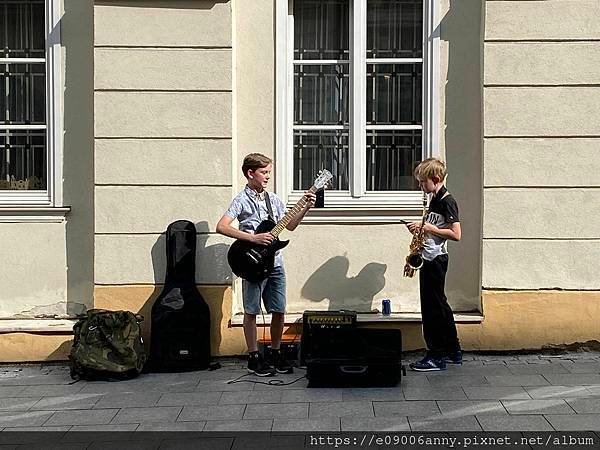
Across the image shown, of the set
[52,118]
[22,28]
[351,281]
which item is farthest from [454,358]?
[22,28]

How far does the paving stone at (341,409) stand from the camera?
19.5 ft

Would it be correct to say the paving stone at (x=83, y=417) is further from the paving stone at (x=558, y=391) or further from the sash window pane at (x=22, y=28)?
the sash window pane at (x=22, y=28)

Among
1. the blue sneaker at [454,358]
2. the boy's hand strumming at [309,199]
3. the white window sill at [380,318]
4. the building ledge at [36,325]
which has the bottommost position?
the blue sneaker at [454,358]

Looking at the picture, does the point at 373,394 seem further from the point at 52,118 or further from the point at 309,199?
the point at 52,118

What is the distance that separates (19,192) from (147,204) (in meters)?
1.37

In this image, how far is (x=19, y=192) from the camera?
797cm

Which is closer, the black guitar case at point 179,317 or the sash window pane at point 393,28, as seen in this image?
the black guitar case at point 179,317

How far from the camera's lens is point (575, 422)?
5.64 meters

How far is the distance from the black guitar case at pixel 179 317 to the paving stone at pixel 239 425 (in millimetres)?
1487

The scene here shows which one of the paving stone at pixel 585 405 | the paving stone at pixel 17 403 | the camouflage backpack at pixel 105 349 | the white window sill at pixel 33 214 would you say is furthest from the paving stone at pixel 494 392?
the white window sill at pixel 33 214

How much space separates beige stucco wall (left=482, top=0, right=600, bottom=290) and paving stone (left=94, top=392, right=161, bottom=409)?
10.5 feet

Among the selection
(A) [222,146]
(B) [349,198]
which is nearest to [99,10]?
(A) [222,146]

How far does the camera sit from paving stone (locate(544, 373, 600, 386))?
6.65 m

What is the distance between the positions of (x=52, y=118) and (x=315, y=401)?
3.76 m
